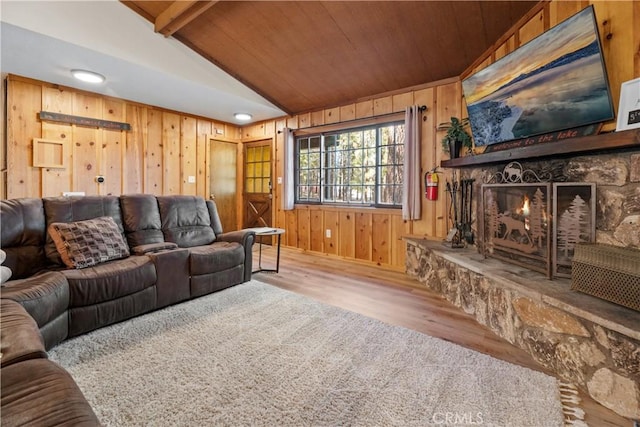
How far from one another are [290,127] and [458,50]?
9.58ft

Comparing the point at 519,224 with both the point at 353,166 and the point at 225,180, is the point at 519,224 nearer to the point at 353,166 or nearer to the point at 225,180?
the point at 353,166

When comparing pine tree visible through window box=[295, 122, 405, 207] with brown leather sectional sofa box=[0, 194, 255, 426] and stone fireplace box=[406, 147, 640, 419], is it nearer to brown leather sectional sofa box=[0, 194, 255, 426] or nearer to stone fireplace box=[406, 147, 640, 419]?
stone fireplace box=[406, 147, 640, 419]

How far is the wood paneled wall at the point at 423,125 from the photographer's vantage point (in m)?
1.79

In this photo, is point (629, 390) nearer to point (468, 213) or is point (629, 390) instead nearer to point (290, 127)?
point (468, 213)

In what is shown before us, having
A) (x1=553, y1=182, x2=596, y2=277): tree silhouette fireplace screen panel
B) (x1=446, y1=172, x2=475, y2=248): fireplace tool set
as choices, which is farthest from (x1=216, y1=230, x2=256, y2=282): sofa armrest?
(x1=553, y1=182, x2=596, y2=277): tree silhouette fireplace screen panel

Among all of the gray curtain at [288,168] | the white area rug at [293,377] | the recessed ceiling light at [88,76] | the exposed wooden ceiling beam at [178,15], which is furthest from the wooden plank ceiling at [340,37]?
the white area rug at [293,377]

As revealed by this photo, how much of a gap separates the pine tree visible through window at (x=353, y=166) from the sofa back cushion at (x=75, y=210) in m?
2.90

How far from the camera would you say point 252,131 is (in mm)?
5836

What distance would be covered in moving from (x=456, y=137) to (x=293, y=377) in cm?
295

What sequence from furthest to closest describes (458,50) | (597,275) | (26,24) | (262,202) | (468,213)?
1. (262,202)
2. (468,213)
3. (458,50)
4. (26,24)
5. (597,275)

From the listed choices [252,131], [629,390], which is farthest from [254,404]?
[252,131]

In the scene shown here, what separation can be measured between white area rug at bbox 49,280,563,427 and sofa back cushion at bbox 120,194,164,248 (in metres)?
0.91

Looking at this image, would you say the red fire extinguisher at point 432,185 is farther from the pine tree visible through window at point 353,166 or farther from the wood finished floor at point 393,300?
the wood finished floor at point 393,300

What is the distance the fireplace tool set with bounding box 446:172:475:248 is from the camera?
10.5 ft
